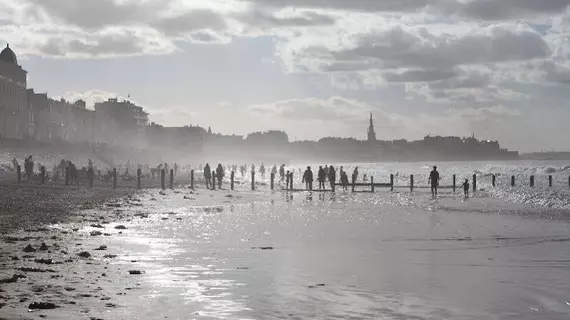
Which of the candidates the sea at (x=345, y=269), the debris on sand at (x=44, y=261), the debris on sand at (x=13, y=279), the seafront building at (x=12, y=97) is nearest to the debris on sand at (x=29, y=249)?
the debris on sand at (x=44, y=261)

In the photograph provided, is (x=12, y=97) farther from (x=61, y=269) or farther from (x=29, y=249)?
(x=61, y=269)

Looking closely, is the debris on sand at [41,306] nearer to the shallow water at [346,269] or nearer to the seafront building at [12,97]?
the shallow water at [346,269]

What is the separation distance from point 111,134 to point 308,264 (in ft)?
609

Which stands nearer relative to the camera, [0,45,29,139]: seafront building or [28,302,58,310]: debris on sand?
[28,302,58,310]: debris on sand

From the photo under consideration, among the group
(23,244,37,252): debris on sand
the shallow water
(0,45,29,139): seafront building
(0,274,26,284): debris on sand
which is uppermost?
(0,45,29,139): seafront building

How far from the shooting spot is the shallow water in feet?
31.1

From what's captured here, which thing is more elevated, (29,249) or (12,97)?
(12,97)

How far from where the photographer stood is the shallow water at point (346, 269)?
948cm

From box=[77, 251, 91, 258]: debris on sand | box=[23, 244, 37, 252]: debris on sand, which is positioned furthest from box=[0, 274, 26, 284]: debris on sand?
box=[23, 244, 37, 252]: debris on sand

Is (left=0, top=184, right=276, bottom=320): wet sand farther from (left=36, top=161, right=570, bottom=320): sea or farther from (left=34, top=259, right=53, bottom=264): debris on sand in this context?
(left=36, top=161, right=570, bottom=320): sea

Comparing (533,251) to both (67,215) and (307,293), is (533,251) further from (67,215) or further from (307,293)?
(67,215)

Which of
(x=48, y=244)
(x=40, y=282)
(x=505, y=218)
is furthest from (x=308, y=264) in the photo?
(x=505, y=218)

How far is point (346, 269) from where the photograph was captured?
1298 cm

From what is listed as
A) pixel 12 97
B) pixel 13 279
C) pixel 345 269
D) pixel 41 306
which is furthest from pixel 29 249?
pixel 12 97
